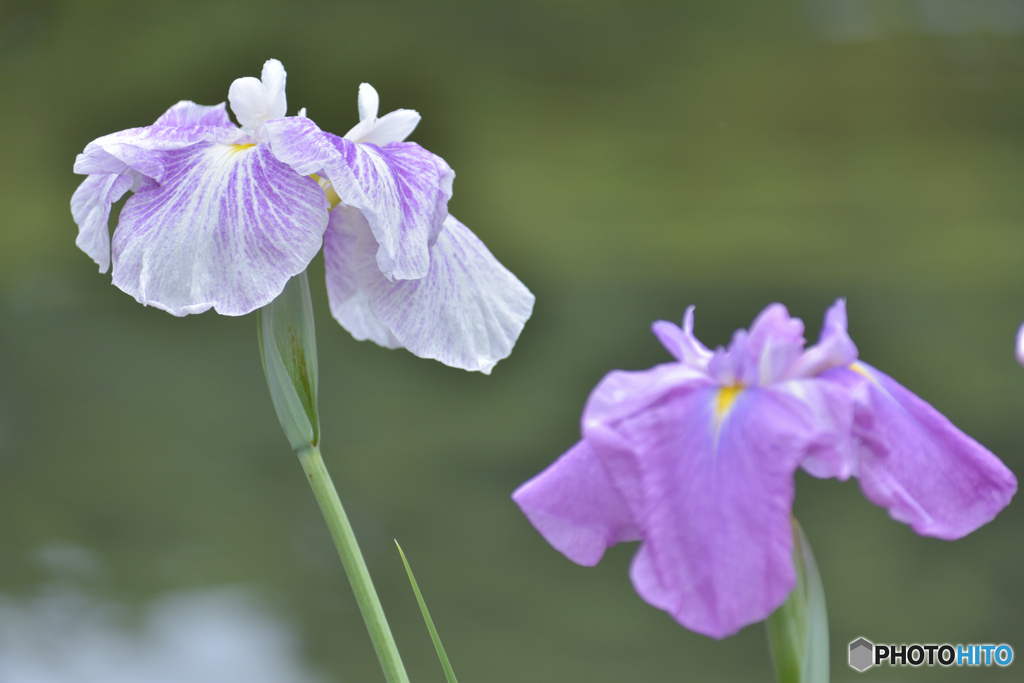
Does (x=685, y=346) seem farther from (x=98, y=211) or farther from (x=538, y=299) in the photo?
(x=538, y=299)

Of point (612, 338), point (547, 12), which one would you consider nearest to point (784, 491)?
point (612, 338)

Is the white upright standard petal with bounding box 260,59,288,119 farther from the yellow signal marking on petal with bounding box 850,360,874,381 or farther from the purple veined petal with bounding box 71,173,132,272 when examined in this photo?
the yellow signal marking on petal with bounding box 850,360,874,381

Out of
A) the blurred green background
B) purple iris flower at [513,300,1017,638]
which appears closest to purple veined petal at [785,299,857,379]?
purple iris flower at [513,300,1017,638]

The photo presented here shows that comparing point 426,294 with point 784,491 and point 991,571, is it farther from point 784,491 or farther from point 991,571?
point 991,571

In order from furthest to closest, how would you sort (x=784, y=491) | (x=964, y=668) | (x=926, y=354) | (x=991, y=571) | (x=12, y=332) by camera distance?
(x=12, y=332) < (x=926, y=354) < (x=991, y=571) < (x=964, y=668) < (x=784, y=491)

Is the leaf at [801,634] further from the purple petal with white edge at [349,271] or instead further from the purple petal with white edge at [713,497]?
the purple petal with white edge at [349,271]

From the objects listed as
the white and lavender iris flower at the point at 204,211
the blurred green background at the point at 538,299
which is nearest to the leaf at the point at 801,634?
the white and lavender iris flower at the point at 204,211
